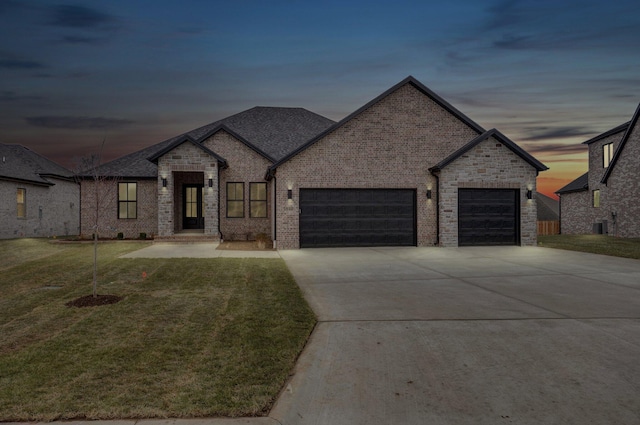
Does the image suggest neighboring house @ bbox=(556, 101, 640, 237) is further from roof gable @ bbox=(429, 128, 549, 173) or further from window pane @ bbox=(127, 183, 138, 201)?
window pane @ bbox=(127, 183, 138, 201)

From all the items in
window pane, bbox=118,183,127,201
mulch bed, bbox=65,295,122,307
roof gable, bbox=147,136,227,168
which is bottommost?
mulch bed, bbox=65,295,122,307

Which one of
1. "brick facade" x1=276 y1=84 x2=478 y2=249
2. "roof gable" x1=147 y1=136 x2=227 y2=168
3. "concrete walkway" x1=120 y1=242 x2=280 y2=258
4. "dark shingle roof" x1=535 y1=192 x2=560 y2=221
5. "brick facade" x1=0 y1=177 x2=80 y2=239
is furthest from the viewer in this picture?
"dark shingle roof" x1=535 y1=192 x2=560 y2=221

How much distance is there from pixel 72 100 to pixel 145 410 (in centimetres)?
2634

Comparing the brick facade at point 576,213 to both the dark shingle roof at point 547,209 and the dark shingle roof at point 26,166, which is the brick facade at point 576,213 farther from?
the dark shingle roof at point 26,166

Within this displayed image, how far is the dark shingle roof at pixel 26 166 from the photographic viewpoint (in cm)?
2514

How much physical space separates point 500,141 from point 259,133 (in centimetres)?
1487

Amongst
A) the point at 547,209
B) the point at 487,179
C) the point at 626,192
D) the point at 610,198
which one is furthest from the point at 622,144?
the point at 547,209

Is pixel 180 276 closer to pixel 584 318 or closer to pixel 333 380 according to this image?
pixel 333 380

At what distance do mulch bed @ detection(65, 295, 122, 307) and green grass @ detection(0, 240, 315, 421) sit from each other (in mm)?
210

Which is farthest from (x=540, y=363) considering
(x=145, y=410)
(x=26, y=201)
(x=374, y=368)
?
(x=26, y=201)

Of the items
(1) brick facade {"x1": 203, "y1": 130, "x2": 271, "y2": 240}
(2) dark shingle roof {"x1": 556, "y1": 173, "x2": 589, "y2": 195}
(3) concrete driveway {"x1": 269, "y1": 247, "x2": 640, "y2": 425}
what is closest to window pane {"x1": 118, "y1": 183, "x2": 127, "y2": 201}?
(1) brick facade {"x1": 203, "y1": 130, "x2": 271, "y2": 240}

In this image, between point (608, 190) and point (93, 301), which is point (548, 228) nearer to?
point (608, 190)

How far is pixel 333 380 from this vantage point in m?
3.82

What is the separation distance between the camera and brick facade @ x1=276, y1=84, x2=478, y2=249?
17266mm
